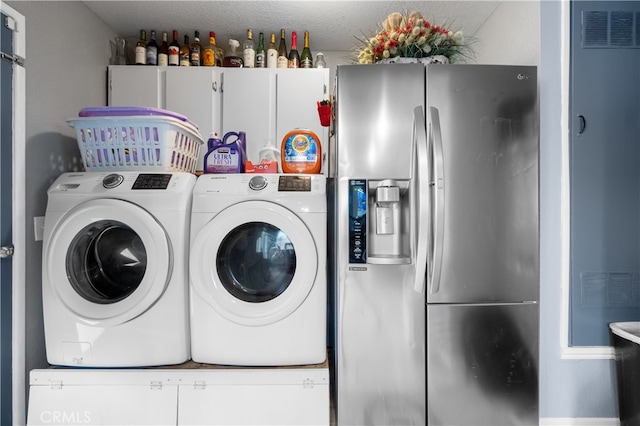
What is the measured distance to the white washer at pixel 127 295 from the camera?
1642mm

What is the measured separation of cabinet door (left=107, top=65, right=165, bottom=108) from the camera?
2721 mm

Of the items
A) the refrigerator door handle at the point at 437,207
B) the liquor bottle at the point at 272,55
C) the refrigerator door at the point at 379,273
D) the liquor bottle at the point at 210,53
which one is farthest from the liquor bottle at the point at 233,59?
the refrigerator door handle at the point at 437,207

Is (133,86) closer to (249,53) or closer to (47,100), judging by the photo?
(47,100)

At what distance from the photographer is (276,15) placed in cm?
260

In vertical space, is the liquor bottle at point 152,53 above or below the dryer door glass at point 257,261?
above

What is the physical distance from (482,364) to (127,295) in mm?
1609

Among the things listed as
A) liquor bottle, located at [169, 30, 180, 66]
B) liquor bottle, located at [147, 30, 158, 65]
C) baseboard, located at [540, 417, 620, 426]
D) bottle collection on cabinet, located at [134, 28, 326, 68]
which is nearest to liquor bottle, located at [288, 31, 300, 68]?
bottle collection on cabinet, located at [134, 28, 326, 68]

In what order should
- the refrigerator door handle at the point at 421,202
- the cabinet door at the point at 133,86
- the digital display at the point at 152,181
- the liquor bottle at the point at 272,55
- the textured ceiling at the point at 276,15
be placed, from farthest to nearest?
1. the liquor bottle at the point at 272,55
2. the cabinet door at the point at 133,86
3. the textured ceiling at the point at 276,15
4. the digital display at the point at 152,181
5. the refrigerator door handle at the point at 421,202

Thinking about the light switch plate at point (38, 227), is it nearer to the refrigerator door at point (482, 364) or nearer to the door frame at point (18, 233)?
the door frame at point (18, 233)

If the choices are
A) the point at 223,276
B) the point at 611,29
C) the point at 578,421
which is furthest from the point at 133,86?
the point at 578,421

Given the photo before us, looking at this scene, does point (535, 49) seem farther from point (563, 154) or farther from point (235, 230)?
A: point (235, 230)

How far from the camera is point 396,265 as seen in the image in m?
1.62

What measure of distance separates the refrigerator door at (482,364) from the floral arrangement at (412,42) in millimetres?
1166

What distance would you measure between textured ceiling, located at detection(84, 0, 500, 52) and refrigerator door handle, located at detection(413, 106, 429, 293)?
1286mm
